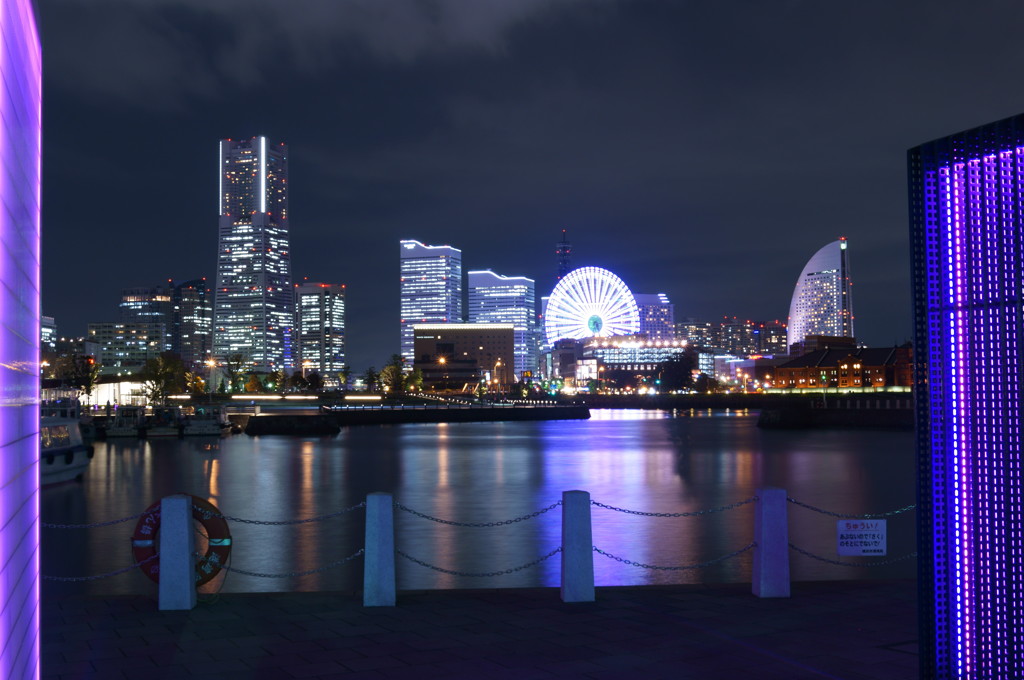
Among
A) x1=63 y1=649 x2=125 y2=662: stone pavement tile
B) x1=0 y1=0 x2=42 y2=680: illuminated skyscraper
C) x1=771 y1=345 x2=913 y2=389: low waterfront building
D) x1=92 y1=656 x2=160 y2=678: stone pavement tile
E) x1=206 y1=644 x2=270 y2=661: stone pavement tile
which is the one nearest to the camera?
x1=0 y1=0 x2=42 y2=680: illuminated skyscraper

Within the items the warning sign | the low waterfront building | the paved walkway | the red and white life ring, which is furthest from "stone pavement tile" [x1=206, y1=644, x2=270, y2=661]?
the low waterfront building

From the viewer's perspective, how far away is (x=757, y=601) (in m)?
11.9

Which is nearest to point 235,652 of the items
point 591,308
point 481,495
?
point 481,495

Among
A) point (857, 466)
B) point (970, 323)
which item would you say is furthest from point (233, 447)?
point (970, 323)

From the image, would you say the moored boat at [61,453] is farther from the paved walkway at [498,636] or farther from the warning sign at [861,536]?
the warning sign at [861,536]

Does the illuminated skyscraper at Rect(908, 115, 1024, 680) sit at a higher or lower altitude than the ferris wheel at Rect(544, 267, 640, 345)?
lower

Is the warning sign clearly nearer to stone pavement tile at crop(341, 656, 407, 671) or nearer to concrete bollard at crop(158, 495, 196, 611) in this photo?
stone pavement tile at crop(341, 656, 407, 671)

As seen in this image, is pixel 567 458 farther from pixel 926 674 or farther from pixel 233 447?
pixel 926 674

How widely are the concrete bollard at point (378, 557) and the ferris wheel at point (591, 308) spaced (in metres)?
180

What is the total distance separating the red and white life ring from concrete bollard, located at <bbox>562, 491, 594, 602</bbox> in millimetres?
4354

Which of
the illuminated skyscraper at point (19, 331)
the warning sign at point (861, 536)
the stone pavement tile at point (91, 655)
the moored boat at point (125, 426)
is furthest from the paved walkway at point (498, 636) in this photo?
the moored boat at point (125, 426)

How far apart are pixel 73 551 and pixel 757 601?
60.1 ft

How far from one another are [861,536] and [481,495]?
29.1m

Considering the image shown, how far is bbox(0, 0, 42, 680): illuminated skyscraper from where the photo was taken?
2791 millimetres
